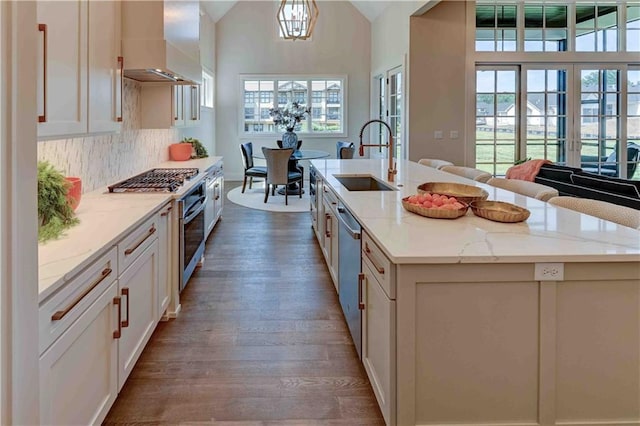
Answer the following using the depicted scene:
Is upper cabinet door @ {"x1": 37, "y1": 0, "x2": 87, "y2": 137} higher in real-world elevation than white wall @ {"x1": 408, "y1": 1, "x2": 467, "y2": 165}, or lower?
lower

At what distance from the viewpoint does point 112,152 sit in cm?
379

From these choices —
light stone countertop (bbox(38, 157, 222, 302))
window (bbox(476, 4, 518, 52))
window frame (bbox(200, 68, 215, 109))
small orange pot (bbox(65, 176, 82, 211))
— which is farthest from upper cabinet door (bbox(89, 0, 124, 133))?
window frame (bbox(200, 68, 215, 109))

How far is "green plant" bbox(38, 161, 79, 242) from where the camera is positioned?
2004 millimetres

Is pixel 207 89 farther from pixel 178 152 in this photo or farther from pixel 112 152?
pixel 112 152

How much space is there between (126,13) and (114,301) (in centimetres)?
204

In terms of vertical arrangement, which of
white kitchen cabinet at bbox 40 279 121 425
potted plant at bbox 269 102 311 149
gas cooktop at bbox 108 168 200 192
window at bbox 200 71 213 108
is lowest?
white kitchen cabinet at bbox 40 279 121 425

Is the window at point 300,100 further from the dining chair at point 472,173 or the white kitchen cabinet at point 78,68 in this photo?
the white kitchen cabinet at point 78,68

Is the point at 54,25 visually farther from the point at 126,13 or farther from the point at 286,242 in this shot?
the point at 286,242

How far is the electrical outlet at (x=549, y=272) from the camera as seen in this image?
1.68 m

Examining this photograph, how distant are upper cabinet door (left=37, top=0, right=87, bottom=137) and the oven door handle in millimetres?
1230

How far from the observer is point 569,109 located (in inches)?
302

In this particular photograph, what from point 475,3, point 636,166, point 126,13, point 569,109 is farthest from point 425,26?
point 126,13

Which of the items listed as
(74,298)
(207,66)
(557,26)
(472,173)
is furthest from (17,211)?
(207,66)

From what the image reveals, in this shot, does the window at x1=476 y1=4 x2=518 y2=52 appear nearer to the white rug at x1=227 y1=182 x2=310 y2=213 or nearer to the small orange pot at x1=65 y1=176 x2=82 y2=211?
the white rug at x1=227 y1=182 x2=310 y2=213
